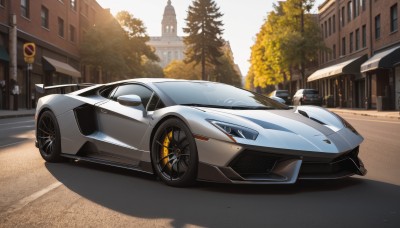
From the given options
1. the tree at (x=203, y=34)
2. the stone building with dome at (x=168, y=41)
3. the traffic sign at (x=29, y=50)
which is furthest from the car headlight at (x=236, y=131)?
the stone building with dome at (x=168, y=41)

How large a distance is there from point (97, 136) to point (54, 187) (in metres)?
1.16

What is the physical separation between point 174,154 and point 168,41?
17750 cm

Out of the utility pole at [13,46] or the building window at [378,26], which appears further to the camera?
the building window at [378,26]

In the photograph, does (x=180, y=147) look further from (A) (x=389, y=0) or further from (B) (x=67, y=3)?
(B) (x=67, y=3)

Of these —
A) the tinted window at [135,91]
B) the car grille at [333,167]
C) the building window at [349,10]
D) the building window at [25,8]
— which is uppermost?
the building window at [349,10]

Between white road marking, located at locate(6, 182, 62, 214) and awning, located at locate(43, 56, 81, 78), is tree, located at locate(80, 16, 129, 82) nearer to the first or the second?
awning, located at locate(43, 56, 81, 78)

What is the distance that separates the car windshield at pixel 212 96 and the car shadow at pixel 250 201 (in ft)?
3.02

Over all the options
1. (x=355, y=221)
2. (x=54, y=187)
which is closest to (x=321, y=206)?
(x=355, y=221)

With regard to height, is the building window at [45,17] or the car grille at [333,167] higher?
the building window at [45,17]

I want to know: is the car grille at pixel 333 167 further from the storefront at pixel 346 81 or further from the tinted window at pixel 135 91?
the storefront at pixel 346 81

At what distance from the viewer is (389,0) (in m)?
31.0

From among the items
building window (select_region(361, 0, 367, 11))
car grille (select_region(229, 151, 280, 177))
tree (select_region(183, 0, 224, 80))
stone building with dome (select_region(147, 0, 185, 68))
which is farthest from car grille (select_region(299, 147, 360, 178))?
stone building with dome (select_region(147, 0, 185, 68))

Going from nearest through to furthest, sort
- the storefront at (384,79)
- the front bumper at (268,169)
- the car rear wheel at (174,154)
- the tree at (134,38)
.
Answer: the front bumper at (268,169) → the car rear wheel at (174,154) → the storefront at (384,79) → the tree at (134,38)

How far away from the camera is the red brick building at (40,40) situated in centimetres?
2769
